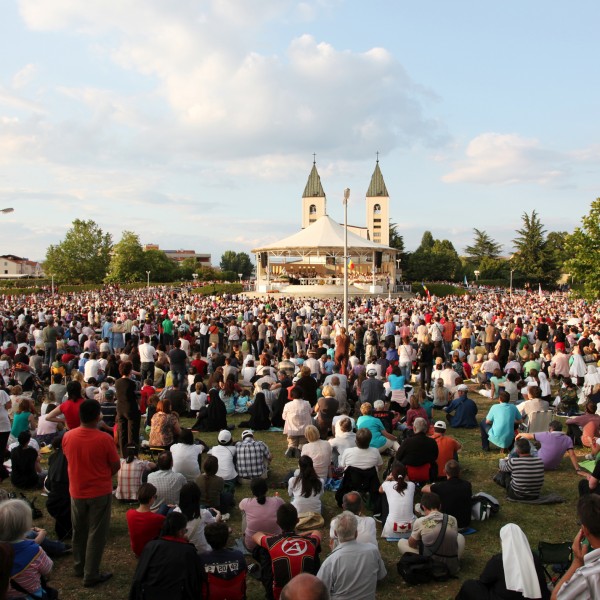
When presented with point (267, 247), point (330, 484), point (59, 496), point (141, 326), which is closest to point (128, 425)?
point (59, 496)

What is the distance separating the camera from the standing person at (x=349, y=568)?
12.0 feet

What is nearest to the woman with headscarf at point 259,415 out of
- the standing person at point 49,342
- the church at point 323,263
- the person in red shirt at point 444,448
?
the person in red shirt at point 444,448

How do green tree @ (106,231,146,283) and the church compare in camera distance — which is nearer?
the church

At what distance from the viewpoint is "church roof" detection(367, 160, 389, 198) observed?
81.6 m

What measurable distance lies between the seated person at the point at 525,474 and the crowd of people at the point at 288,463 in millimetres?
16

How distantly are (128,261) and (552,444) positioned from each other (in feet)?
219

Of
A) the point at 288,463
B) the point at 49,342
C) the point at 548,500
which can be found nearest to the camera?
the point at 548,500

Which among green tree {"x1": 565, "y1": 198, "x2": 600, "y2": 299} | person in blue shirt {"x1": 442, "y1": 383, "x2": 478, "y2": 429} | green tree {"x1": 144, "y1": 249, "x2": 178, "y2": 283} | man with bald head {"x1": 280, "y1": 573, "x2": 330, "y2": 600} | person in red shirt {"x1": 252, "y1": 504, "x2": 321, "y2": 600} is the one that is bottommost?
person in blue shirt {"x1": 442, "y1": 383, "x2": 478, "y2": 429}

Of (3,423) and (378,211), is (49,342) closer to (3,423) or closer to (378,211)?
(3,423)

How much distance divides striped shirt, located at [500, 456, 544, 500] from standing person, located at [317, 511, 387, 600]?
9.82ft

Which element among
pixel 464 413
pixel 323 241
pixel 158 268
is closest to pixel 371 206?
pixel 158 268

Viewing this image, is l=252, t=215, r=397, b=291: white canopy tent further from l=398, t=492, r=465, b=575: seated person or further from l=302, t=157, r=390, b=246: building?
l=398, t=492, r=465, b=575: seated person

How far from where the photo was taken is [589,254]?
17.6 m

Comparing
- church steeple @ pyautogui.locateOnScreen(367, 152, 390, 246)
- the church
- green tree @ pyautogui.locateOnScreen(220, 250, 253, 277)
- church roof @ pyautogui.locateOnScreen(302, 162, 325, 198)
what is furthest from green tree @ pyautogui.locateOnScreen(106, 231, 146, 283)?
green tree @ pyautogui.locateOnScreen(220, 250, 253, 277)
